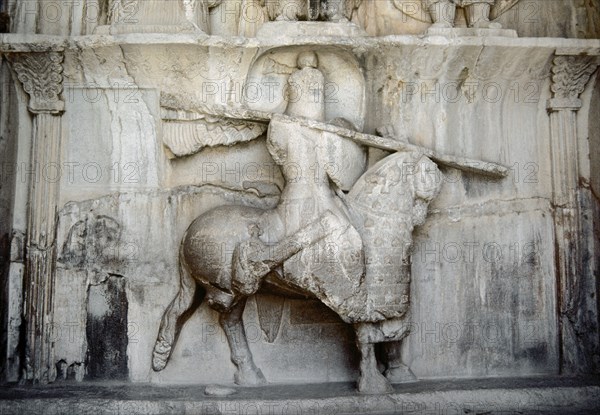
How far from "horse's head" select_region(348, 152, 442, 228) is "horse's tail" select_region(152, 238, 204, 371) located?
1.50 meters

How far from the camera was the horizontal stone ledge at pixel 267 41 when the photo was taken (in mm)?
6707

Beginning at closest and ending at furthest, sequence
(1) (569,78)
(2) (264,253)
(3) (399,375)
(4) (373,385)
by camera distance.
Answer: (2) (264,253), (4) (373,385), (3) (399,375), (1) (569,78)

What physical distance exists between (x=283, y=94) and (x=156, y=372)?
2.62 meters

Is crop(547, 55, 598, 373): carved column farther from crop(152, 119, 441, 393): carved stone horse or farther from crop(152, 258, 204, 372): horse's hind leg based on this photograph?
crop(152, 258, 204, 372): horse's hind leg

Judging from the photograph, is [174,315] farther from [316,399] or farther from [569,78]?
[569,78]

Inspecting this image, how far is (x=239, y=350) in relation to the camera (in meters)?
6.84

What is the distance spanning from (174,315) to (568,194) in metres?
3.58

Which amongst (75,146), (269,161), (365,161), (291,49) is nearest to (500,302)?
(365,161)

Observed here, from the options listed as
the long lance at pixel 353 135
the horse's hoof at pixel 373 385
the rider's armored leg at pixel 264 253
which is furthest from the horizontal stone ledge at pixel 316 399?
the long lance at pixel 353 135

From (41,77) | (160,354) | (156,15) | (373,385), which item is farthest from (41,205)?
(373,385)

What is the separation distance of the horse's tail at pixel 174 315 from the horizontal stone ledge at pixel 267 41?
1717 mm

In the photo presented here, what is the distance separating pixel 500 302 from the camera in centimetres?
716

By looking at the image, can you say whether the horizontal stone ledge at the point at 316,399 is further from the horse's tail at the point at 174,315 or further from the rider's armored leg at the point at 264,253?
the rider's armored leg at the point at 264,253

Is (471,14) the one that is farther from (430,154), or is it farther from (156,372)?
(156,372)
